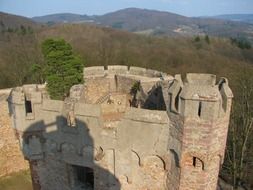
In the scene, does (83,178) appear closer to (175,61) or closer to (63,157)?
(63,157)

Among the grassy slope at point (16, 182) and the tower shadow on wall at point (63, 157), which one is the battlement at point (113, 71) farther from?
the tower shadow on wall at point (63, 157)

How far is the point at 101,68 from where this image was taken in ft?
59.9

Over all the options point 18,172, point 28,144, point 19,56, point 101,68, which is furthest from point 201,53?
point 28,144

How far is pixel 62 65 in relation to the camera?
55.4 ft

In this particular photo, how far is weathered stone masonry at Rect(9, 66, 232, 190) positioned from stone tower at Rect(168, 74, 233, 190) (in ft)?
0.09

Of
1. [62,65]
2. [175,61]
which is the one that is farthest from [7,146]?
[175,61]

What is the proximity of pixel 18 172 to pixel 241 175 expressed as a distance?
1307 cm

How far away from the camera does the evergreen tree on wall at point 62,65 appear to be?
16578 millimetres

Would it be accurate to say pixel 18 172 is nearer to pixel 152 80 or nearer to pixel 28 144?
pixel 28 144

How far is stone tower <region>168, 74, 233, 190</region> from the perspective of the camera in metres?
8.48

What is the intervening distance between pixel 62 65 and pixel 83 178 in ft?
23.5

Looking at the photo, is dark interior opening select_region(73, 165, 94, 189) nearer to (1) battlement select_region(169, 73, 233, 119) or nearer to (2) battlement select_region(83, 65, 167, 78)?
(1) battlement select_region(169, 73, 233, 119)

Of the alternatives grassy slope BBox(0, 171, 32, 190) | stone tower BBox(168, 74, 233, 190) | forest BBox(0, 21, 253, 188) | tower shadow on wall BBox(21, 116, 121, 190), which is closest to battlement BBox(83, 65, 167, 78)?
forest BBox(0, 21, 253, 188)

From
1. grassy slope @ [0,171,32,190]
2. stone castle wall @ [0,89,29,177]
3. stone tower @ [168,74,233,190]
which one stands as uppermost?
stone tower @ [168,74,233,190]
